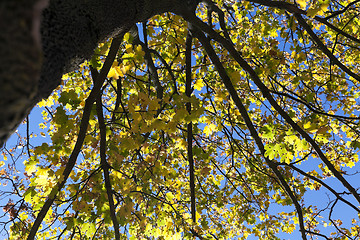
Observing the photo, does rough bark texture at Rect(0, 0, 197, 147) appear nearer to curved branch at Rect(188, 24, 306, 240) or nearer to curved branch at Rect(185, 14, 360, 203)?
curved branch at Rect(185, 14, 360, 203)

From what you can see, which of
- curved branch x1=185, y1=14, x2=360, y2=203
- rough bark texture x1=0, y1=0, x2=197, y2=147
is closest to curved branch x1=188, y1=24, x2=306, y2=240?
curved branch x1=185, y1=14, x2=360, y2=203

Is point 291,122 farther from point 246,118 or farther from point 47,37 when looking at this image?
point 47,37

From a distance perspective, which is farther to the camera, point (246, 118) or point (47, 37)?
point (246, 118)

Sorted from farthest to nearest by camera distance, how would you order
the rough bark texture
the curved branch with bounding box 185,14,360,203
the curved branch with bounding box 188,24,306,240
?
the curved branch with bounding box 188,24,306,240 < the curved branch with bounding box 185,14,360,203 < the rough bark texture

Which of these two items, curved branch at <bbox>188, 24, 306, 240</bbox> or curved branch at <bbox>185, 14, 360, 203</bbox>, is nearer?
curved branch at <bbox>185, 14, 360, 203</bbox>

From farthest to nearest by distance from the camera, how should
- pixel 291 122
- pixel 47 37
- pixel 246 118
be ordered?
pixel 246 118, pixel 291 122, pixel 47 37

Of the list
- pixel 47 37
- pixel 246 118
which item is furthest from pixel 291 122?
pixel 47 37

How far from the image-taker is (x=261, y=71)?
10.3 feet

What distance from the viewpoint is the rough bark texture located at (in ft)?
1.50

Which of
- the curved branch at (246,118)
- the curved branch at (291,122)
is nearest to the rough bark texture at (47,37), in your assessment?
the curved branch at (291,122)

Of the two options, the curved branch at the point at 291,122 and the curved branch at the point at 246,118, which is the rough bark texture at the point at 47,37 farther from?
the curved branch at the point at 246,118

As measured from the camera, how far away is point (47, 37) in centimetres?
90

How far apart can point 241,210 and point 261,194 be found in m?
0.56

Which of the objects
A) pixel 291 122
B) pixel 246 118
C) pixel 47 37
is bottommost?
pixel 47 37
